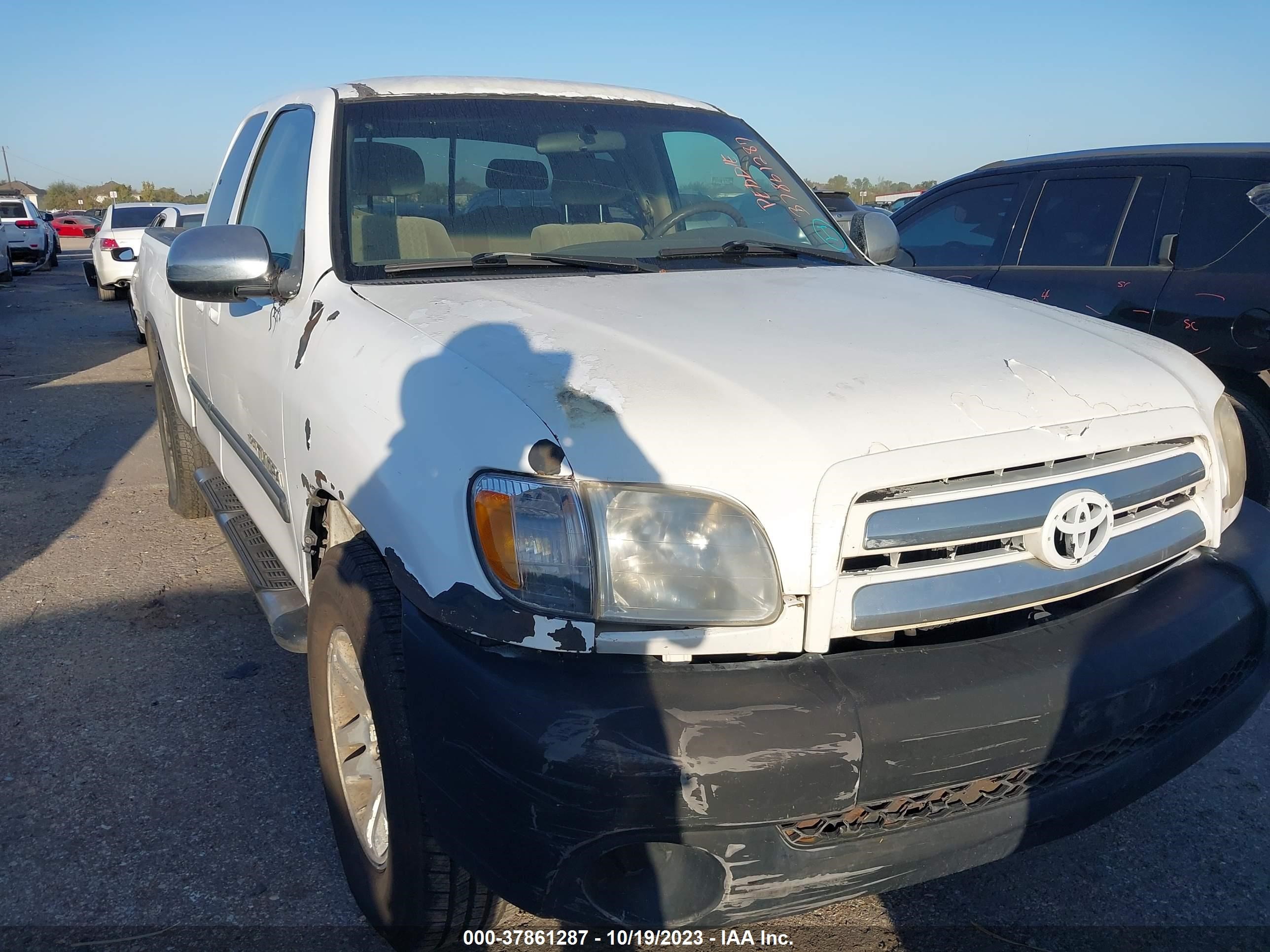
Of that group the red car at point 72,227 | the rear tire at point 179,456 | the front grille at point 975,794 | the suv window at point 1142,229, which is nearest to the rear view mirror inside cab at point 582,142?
the front grille at point 975,794

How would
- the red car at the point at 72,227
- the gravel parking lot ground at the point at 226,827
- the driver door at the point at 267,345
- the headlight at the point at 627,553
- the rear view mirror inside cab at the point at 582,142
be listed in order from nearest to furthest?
1. the headlight at the point at 627,553
2. the gravel parking lot ground at the point at 226,827
3. the driver door at the point at 267,345
4. the rear view mirror inside cab at the point at 582,142
5. the red car at the point at 72,227

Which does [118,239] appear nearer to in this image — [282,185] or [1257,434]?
[282,185]

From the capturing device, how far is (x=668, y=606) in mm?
1664

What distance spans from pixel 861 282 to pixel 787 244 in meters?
0.45

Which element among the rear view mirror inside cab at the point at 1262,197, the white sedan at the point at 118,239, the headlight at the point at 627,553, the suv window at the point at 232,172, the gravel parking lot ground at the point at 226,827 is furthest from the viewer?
the white sedan at the point at 118,239

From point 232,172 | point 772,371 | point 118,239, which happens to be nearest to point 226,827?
point 772,371

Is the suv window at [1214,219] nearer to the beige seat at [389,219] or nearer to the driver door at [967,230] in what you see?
the driver door at [967,230]

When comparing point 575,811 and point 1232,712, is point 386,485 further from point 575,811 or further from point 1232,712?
point 1232,712

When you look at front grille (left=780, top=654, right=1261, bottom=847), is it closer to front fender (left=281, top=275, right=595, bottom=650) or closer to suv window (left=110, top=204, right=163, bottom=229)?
front fender (left=281, top=275, right=595, bottom=650)

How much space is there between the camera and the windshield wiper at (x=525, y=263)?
2609 millimetres

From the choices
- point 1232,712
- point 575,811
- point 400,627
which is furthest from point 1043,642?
point 400,627

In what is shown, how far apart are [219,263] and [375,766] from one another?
52.1 inches

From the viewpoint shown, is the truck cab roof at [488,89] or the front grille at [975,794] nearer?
the front grille at [975,794]

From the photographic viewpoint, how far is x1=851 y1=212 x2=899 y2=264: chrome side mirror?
355 centimetres
